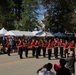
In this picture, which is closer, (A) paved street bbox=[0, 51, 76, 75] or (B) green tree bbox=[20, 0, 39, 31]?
(A) paved street bbox=[0, 51, 76, 75]

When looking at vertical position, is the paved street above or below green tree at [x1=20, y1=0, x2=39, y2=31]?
below

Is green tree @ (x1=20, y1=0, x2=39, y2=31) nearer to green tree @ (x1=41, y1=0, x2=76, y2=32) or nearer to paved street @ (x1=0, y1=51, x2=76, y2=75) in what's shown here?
green tree @ (x1=41, y1=0, x2=76, y2=32)

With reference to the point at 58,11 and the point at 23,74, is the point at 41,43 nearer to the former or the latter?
the point at 23,74

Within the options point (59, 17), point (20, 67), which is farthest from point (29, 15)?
point (20, 67)

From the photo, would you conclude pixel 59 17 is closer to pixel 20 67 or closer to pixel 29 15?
pixel 29 15

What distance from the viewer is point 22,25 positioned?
58.3 m

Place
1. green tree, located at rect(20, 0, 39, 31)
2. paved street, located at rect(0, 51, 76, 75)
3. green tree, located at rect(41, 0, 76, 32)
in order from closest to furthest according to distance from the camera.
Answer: paved street, located at rect(0, 51, 76, 75)
green tree, located at rect(20, 0, 39, 31)
green tree, located at rect(41, 0, 76, 32)

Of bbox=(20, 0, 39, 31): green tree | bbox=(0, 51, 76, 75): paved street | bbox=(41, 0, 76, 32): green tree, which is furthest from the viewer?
bbox=(41, 0, 76, 32): green tree

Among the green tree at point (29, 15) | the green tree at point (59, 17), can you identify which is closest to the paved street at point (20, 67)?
the green tree at point (29, 15)

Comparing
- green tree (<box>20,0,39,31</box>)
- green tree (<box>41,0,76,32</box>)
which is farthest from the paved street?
green tree (<box>41,0,76,32</box>)

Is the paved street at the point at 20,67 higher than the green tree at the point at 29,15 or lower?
lower

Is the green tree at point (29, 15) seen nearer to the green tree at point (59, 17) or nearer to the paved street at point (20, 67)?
the green tree at point (59, 17)

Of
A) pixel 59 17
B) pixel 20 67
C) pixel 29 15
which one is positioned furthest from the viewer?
pixel 59 17

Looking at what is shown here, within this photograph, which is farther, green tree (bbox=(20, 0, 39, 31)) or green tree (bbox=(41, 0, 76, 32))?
green tree (bbox=(41, 0, 76, 32))
